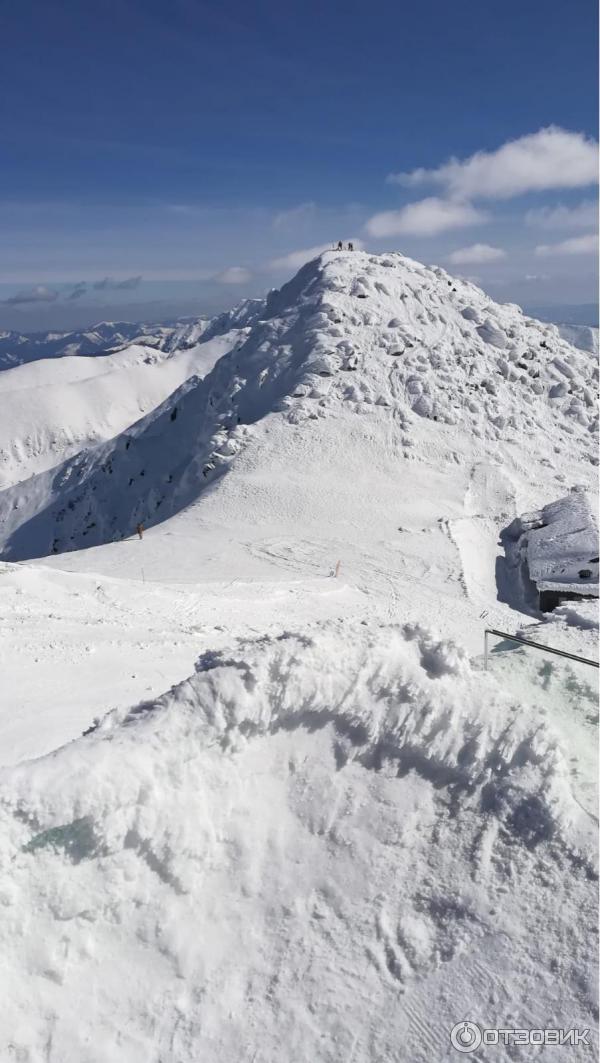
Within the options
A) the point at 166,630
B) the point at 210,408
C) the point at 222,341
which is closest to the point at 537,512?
the point at 166,630

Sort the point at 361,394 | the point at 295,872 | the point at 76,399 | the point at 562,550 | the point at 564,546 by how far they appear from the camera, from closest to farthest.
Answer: the point at 295,872, the point at 562,550, the point at 564,546, the point at 361,394, the point at 76,399

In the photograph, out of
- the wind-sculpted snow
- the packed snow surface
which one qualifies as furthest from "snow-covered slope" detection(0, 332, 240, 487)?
the packed snow surface

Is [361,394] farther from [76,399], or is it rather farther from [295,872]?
[76,399]

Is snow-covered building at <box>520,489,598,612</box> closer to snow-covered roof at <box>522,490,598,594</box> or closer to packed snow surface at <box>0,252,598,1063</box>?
snow-covered roof at <box>522,490,598,594</box>

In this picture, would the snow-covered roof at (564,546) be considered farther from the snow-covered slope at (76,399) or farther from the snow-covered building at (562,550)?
the snow-covered slope at (76,399)

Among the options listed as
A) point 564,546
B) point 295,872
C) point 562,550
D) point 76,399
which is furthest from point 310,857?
point 76,399
